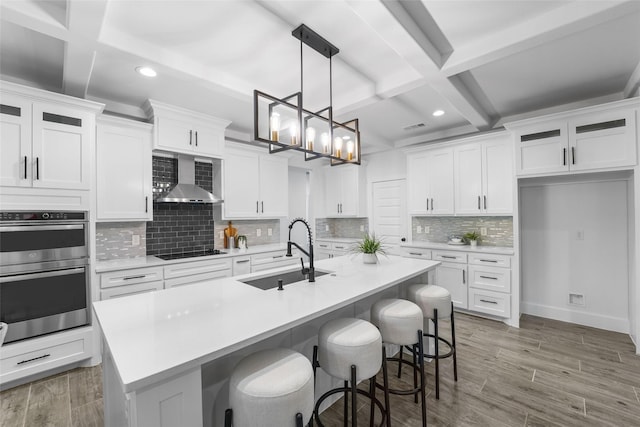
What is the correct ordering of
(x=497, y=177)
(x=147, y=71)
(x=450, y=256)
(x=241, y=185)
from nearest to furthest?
(x=147, y=71)
(x=497, y=177)
(x=450, y=256)
(x=241, y=185)

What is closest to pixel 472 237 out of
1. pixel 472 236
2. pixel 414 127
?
pixel 472 236

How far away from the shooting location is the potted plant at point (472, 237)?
441cm

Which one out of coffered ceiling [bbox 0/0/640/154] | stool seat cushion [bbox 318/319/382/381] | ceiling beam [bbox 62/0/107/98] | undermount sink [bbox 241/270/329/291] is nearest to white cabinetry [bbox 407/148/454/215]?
coffered ceiling [bbox 0/0/640/154]

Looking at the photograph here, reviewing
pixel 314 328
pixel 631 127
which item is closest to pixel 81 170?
pixel 314 328

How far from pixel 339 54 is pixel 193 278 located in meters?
2.92

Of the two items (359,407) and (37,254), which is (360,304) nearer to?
(359,407)

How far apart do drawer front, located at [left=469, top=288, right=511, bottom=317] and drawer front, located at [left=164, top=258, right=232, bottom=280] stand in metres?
3.40

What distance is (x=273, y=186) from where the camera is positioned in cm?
486

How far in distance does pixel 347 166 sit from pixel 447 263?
2746mm

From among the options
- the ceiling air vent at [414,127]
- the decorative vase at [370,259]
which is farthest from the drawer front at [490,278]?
the ceiling air vent at [414,127]

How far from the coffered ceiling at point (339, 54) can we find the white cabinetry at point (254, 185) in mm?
927

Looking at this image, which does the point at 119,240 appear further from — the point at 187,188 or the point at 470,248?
the point at 470,248

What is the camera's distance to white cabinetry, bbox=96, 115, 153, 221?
10.2ft

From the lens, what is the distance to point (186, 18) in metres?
2.04
